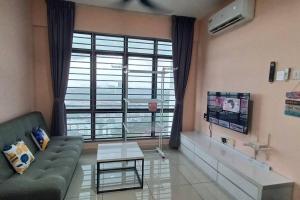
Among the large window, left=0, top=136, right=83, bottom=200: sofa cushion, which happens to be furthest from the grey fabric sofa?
the large window

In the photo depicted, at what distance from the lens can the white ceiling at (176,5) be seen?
3.43m

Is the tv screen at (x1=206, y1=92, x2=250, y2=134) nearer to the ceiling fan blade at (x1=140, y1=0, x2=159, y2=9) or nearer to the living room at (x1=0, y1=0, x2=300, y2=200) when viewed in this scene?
the living room at (x1=0, y1=0, x2=300, y2=200)

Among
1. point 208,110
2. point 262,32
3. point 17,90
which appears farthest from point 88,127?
point 262,32

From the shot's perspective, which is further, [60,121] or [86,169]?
[60,121]

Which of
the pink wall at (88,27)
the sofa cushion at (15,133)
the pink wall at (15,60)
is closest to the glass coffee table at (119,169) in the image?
the sofa cushion at (15,133)

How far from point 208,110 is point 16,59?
326 cm

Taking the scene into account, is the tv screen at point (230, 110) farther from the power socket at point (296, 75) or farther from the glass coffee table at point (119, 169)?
the glass coffee table at point (119, 169)

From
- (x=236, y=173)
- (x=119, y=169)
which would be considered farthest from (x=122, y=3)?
(x=236, y=173)

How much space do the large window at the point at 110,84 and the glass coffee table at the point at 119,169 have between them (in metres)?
0.79

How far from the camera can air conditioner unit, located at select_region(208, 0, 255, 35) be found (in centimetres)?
278

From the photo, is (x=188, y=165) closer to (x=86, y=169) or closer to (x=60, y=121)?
(x=86, y=169)

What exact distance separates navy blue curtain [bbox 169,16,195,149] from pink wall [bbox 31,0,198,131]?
21 cm

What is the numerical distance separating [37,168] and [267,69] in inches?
121

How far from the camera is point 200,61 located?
168 inches
